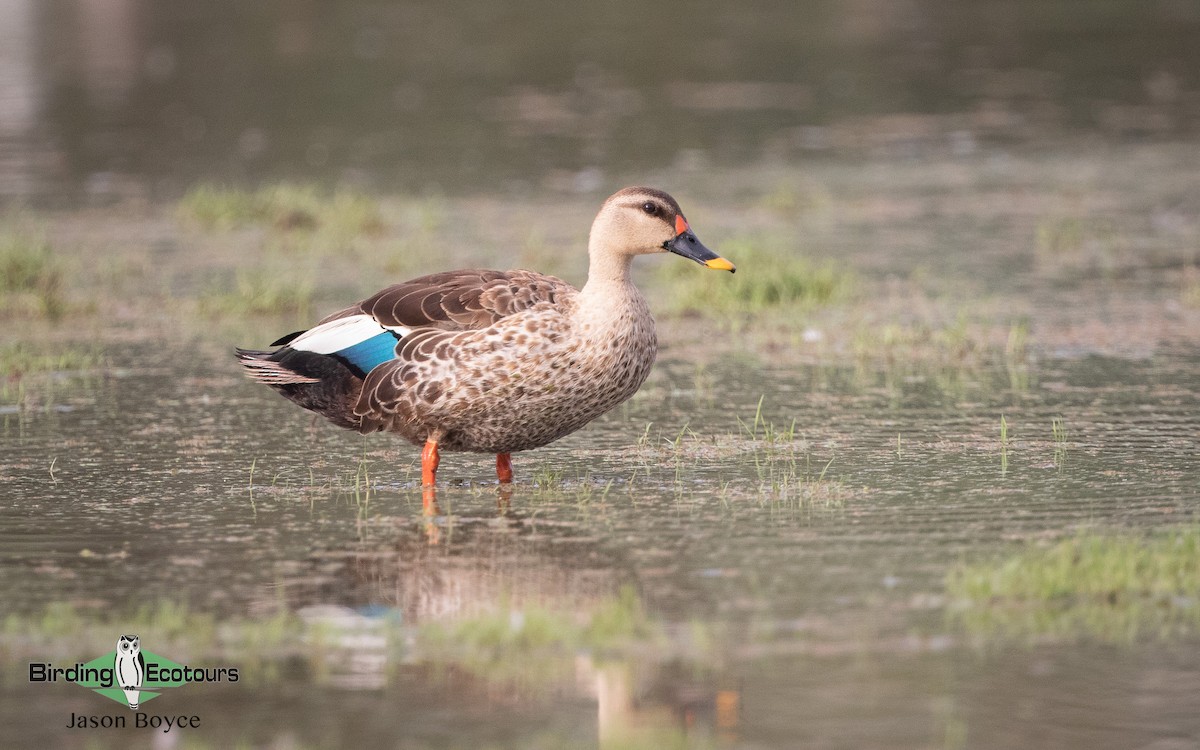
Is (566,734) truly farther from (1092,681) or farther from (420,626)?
(1092,681)

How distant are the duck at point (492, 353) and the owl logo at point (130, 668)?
2.33 meters

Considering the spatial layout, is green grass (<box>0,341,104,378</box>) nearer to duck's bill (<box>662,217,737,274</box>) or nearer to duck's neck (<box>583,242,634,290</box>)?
duck's neck (<box>583,242,634,290</box>)

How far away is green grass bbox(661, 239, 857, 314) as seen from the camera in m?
11.7

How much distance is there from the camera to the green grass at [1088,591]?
579 cm

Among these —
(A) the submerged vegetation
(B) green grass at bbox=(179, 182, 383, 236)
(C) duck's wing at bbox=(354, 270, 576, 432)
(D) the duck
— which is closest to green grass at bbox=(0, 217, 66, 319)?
(A) the submerged vegetation

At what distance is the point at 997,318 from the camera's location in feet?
36.8

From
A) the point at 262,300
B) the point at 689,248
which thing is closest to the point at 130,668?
the point at 689,248

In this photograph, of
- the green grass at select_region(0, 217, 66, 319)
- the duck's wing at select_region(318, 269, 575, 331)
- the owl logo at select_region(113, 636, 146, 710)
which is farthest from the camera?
the green grass at select_region(0, 217, 66, 319)

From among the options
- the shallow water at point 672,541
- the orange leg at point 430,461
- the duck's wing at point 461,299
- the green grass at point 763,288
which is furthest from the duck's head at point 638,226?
the green grass at point 763,288

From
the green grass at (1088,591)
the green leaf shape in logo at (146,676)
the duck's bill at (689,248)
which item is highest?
the duck's bill at (689,248)

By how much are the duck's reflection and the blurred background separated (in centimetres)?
938

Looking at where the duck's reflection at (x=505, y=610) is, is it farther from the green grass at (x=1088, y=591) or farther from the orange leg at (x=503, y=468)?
the green grass at (x=1088, y=591)

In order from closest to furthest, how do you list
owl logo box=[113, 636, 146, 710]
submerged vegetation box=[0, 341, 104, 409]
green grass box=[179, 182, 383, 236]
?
1. owl logo box=[113, 636, 146, 710]
2. submerged vegetation box=[0, 341, 104, 409]
3. green grass box=[179, 182, 383, 236]

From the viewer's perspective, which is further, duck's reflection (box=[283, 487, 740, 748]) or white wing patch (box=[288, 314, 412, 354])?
white wing patch (box=[288, 314, 412, 354])
